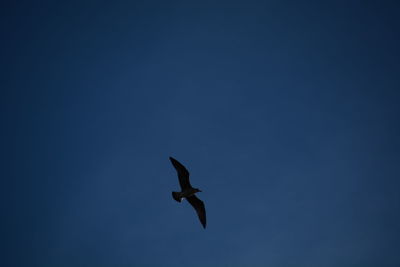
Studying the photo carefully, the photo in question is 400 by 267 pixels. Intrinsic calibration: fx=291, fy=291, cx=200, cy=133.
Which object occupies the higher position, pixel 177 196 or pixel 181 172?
pixel 181 172

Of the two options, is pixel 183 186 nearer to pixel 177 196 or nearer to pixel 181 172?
pixel 177 196

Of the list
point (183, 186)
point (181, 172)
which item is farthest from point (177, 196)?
point (181, 172)

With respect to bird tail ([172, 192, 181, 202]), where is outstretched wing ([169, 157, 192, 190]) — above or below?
above

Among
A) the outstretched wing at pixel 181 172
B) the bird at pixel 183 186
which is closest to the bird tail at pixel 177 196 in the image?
the bird at pixel 183 186

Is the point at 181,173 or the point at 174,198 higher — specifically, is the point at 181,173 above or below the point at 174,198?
above

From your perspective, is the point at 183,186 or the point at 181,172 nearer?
the point at 181,172

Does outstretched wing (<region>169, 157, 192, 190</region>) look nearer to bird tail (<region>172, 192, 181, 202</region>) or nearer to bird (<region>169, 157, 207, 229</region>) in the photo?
bird (<region>169, 157, 207, 229</region>)

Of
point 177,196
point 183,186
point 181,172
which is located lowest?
point 177,196

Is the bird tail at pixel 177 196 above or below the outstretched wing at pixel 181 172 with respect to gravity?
below

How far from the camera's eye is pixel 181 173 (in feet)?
58.7

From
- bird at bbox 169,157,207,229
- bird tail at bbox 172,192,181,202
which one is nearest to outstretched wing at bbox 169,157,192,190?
bird at bbox 169,157,207,229

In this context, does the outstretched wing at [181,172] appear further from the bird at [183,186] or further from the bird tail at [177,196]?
the bird tail at [177,196]

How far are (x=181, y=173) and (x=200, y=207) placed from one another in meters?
2.67

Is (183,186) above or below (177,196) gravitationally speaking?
above
